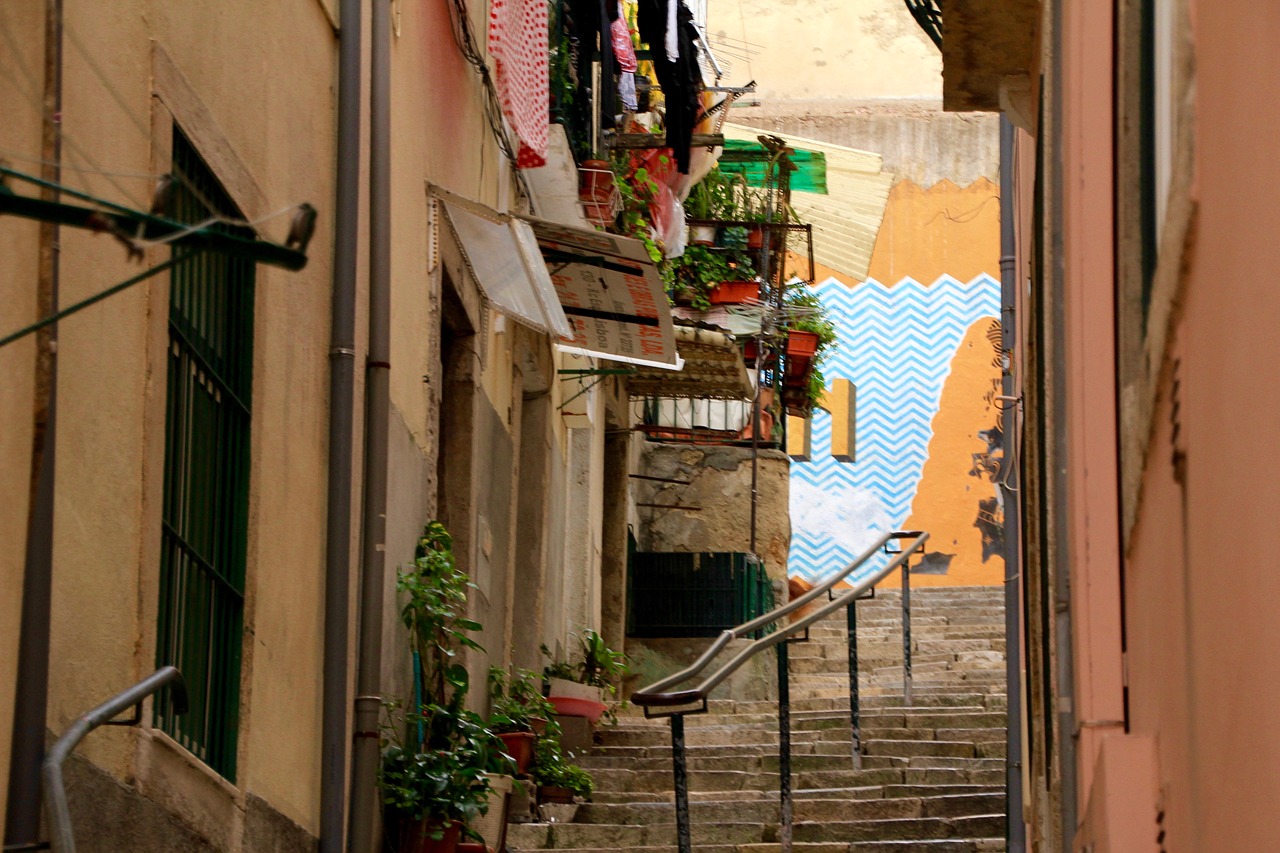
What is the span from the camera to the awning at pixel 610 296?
929cm

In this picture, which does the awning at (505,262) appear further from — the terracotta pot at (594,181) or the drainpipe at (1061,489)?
the drainpipe at (1061,489)

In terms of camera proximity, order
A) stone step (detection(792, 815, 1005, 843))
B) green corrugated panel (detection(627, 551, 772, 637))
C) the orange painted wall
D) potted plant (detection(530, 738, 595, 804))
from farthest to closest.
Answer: the orange painted wall
green corrugated panel (detection(627, 551, 772, 637))
potted plant (detection(530, 738, 595, 804))
stone step (detection(792, 815, 1005, 843))

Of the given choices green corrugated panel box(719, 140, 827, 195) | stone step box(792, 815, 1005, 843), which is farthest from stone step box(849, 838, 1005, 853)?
green corrugated panel box(719, 140, 827, 195)

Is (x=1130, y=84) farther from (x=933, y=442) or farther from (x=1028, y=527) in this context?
(x=933, y=442)

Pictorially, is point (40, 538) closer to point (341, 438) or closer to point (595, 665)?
point (341, 438)

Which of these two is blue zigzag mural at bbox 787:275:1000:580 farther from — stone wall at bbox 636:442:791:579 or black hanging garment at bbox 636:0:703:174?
black hanging garment at bbox 636:0:703:174

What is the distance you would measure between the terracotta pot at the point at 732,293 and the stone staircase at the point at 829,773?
3767 millimetres

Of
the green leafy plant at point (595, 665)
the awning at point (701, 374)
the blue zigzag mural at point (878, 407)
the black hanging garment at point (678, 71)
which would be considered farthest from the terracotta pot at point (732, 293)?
the blue zigzag mural at point (878, 407)

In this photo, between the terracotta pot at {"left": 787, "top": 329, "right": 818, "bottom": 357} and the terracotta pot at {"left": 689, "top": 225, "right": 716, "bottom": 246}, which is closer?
the terracotta pot at {"left": 689, "top": 225, "right": 716, "bottom": 246}

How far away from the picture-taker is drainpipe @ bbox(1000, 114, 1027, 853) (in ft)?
31.9

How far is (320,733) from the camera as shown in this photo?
6.64 m

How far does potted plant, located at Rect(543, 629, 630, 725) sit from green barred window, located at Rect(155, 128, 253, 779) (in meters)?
5.38

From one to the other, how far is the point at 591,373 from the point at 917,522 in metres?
9.48

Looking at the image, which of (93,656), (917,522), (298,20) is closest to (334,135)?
(298,20)
